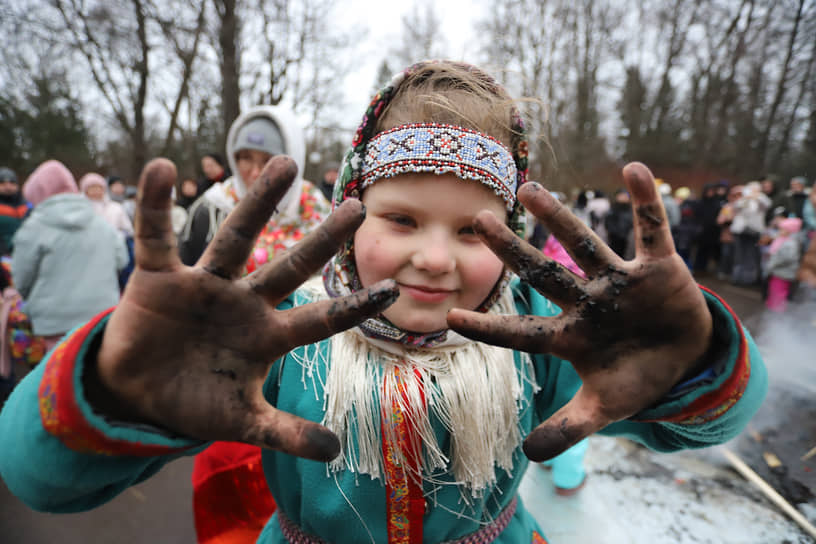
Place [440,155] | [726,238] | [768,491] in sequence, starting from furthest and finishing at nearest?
1. [726,238]
2. [768,491]
3. [440,155]

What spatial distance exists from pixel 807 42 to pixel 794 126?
8.57 ft

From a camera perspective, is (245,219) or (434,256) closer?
(245,219)

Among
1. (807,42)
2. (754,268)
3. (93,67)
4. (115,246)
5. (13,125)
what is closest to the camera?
(115,246)

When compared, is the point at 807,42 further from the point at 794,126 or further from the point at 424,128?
the point at 424,128

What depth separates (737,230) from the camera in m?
7.87

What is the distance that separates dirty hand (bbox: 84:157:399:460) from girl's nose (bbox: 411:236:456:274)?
199 millimetres

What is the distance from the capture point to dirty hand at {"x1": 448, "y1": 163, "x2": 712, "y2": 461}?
726mm

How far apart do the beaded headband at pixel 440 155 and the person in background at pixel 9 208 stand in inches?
202

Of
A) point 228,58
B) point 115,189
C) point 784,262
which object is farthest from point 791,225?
point 115,189

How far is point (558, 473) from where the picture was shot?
2141 millimetres

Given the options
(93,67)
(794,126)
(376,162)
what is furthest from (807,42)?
(93,67)

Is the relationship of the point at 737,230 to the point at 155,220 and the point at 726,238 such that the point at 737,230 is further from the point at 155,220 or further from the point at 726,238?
the point at 155,220

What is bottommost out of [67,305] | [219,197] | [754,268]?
[754,268]

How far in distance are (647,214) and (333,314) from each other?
53cm
